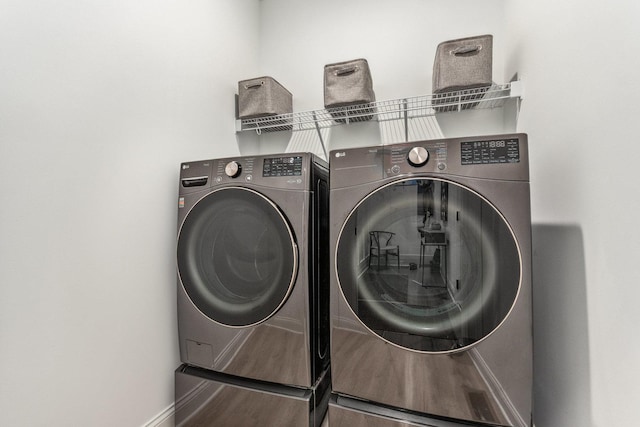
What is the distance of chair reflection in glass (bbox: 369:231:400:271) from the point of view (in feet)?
3.28

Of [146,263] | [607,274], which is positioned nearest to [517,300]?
[607,274]

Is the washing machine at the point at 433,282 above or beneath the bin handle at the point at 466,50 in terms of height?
beneath

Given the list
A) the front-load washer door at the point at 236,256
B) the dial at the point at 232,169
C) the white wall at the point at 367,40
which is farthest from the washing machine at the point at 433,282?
the white wall at the point at 367,40

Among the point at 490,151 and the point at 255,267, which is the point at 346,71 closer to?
the point at 490,151

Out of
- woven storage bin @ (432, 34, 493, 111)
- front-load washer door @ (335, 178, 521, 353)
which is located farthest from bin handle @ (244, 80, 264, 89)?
front-load washer door @ (335, 178, 521, 353)

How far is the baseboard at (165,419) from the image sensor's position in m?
1.20

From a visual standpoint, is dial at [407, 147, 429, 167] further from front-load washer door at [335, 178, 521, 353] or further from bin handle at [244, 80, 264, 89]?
bin handle at [244, 80, 264, 89]

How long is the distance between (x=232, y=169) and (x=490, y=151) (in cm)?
95

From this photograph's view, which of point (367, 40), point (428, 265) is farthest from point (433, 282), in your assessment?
point (367, 40)

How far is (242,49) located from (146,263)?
1555 mm

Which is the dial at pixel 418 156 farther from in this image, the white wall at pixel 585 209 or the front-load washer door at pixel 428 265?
the white wall at pixel 585 209

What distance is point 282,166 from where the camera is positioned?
114 centimetres

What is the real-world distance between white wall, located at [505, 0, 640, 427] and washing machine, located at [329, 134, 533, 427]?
0.51 feet

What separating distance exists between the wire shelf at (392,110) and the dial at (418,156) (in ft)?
2.30
